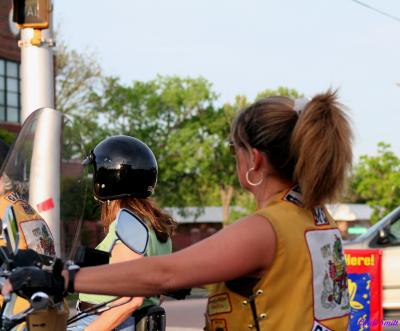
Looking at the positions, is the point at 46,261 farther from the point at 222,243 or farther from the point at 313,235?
the point at 313,235

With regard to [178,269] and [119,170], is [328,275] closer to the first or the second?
[178,269]

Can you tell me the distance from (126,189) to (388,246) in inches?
288

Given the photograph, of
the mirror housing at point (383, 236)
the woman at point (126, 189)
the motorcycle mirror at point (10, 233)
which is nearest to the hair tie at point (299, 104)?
the motorcycle mirror at point (10, 233)

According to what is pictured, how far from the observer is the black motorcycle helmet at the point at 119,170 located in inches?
144

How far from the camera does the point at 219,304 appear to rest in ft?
8.00

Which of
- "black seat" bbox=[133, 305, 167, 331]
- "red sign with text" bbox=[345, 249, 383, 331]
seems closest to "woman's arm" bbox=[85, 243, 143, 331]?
"black seat" bbox=[133, 305, 167, 331]

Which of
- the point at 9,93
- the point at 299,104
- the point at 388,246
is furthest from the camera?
the point at 9,93

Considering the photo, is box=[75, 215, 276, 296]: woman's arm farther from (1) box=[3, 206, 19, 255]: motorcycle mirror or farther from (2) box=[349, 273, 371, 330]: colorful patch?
(2) box=[349, 273, 371, 330]: colorful patch

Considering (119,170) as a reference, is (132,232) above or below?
below

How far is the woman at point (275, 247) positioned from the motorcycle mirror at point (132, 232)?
2.38ft

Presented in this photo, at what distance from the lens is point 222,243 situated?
2.23 meters

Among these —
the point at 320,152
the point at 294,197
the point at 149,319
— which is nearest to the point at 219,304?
the point at 294,197

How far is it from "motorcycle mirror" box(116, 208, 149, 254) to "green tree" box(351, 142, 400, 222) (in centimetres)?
3678

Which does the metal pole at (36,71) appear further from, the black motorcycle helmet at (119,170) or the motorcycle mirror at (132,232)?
the motorcycle mirror at (132,232)
